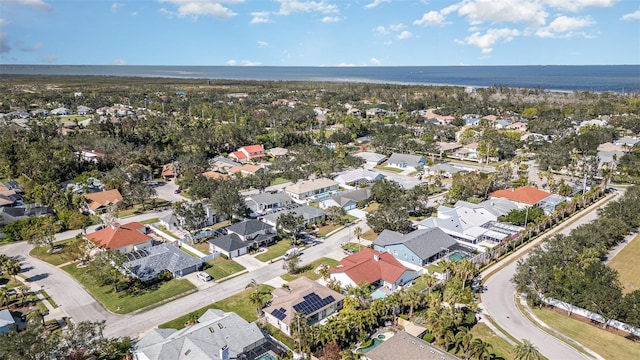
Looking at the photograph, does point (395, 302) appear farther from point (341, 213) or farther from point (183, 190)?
point (183, 190)

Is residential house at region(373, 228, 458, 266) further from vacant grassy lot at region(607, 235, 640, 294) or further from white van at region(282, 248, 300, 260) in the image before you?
vacant grassy lot at region(607, 235, 640, 294)

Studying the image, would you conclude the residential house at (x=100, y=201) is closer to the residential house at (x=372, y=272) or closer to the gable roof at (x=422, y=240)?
the residential house at (x=372, y=272)

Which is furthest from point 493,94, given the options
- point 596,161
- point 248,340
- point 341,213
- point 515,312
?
point 248,340

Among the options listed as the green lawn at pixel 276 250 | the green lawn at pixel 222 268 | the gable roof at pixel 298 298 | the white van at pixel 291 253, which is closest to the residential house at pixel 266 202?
the green lawn at pixel 276 250

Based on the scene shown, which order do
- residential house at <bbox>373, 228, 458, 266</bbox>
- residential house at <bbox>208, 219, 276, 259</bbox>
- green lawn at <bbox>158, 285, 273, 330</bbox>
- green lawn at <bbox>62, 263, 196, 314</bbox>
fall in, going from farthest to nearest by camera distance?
1. residential house at <bbox>208, 219, 276, 259</bbox>
2. residential house at <bbox>373, 228, 458, 266</bbox>
3. green lawn at <bbox>62, 263, 196, 314</bbox>
4. green lawn at <bbox>158, 285, 273, 330</bbox>

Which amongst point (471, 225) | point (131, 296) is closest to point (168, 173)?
point (131, 296)

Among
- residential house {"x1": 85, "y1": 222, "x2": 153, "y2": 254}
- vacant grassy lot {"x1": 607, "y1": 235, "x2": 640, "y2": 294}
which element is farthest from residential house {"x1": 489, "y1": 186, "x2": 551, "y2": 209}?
residential house {"x1": 85, "y1": 222, "x2": 153, "y2": 254}
